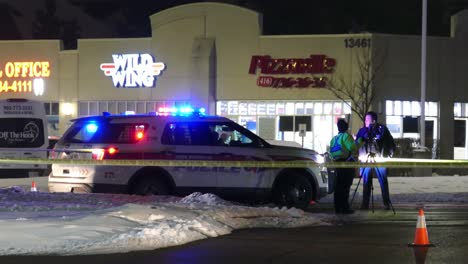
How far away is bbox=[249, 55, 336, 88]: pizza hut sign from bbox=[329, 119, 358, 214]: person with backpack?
66.3 feet

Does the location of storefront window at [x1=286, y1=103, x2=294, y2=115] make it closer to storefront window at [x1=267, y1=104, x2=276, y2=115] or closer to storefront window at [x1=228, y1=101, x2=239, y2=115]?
Answer: storefront window at [x1=267, y1=104, x2=276, y2=115]

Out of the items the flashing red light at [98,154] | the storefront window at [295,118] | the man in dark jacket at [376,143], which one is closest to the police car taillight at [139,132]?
the flashing red light at [98,154]

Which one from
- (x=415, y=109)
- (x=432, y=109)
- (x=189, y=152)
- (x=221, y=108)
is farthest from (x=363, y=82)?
(x=189, y=152)

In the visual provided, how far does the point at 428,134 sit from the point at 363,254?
25.8 metres

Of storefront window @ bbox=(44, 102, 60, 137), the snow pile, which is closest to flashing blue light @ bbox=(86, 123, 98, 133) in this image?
the snow pile

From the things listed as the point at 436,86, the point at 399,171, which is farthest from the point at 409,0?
the point at 399,171

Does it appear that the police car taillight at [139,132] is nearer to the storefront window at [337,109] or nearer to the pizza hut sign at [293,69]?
the pizza hut sign at [293,69]

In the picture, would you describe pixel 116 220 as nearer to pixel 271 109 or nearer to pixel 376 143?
pixel 376 143

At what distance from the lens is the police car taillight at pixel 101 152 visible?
11586 mm

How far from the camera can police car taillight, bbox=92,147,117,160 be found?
456 inches

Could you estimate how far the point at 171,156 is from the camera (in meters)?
11.7

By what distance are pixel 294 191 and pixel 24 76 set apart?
2668cm

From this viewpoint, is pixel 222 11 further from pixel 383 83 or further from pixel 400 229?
pixel 400 229

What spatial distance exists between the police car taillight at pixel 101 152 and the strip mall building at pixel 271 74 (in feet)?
68.3
